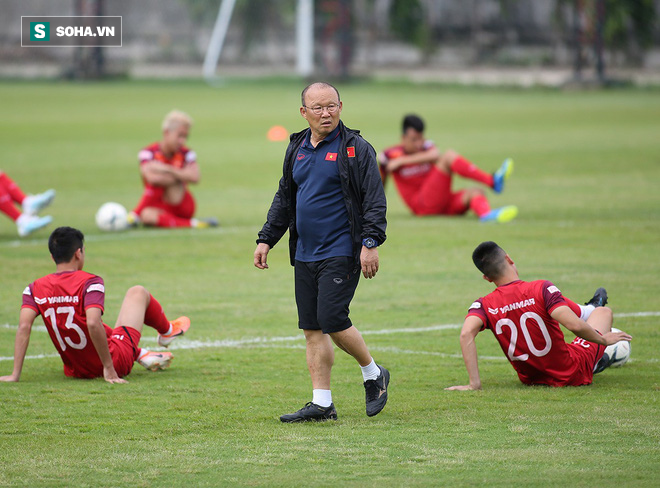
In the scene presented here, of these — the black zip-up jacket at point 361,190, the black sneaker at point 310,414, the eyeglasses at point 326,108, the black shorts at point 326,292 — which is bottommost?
the black sneaker at point 310,414

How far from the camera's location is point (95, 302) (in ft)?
24.0

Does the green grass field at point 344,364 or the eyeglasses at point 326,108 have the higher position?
the eyeglasses at point 326,108

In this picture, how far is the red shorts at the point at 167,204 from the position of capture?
16.0 metres

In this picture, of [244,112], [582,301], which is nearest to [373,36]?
[244,112]

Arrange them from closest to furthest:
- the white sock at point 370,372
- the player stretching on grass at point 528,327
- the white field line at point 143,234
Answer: the white sock at point 370,372 < the player stretching on grass at point 528,327 < the white field line at point 143,234

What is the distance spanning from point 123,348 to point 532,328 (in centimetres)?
286

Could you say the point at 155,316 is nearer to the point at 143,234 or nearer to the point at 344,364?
the point at 344,364

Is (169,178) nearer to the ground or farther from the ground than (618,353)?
farther from the ground

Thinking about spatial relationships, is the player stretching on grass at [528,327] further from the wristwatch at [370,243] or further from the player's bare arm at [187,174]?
the player's bare arm at [187,174]

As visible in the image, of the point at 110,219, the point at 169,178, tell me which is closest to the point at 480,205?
the point at 169,178

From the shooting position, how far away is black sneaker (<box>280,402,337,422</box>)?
6.61 meters

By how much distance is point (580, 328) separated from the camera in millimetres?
6879

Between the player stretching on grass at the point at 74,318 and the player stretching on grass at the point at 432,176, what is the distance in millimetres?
8691

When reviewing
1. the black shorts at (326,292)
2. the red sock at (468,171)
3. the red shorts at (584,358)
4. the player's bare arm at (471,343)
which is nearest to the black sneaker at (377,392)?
the black shorts at (326,292)
